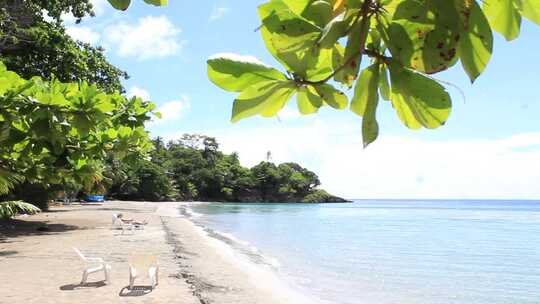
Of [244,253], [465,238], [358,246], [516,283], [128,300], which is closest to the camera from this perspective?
[128,300]

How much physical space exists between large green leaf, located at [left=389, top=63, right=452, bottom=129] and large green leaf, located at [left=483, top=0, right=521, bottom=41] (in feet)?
0.33

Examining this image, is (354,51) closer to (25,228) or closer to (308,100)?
(308,100)

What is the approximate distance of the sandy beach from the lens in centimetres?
797

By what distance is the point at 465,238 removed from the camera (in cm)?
2748

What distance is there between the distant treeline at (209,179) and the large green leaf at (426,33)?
63042 mm

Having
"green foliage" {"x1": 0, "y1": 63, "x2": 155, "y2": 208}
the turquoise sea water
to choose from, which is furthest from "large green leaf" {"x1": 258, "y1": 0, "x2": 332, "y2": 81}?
the turquoise sea water

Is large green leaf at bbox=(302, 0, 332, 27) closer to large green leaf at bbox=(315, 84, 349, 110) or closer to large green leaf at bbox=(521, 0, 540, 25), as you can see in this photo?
large green leaf at bbox=(315, 84, 349, 110)

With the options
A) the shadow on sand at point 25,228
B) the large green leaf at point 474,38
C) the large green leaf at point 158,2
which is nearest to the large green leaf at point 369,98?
the large green leaf at point 474,38

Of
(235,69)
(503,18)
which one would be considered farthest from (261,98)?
(503,18)

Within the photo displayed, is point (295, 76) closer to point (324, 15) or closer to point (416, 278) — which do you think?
point (324, 15)

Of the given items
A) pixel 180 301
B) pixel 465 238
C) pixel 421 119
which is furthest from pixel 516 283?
pixel 421 119

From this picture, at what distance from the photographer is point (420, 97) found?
547 mm

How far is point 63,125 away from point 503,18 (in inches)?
107

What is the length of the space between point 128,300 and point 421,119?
7.84 meters
